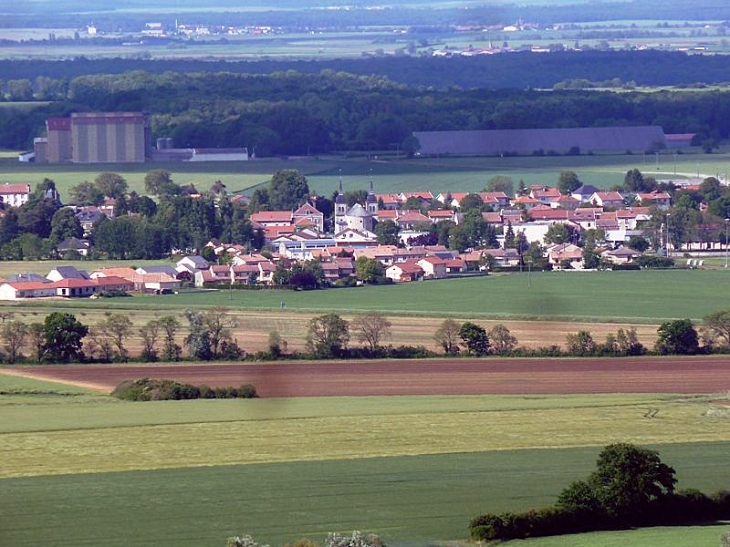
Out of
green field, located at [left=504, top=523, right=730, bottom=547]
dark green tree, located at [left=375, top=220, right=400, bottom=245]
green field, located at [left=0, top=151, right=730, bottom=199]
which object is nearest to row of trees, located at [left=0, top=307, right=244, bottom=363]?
green field, located at [left=504, top=523, right=730, bottom=547]

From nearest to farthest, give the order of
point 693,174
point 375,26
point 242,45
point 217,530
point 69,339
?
point 217,530 < point 69,339 < point 693,174 < point 375,26 < point 242,45

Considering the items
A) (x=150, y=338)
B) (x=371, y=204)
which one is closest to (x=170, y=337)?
(x=150, y=338)

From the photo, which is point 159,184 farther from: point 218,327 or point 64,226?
point 218,327

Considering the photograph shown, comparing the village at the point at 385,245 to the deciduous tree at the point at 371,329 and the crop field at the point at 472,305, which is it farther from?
the deciduous tree at the point at 371,329

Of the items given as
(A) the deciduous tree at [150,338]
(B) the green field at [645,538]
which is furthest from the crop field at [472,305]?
(B) the green field at [645,538]

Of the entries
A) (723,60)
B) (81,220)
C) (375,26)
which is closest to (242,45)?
(375,26)

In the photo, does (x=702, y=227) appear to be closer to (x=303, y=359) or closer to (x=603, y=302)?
(x=603, y=302)
